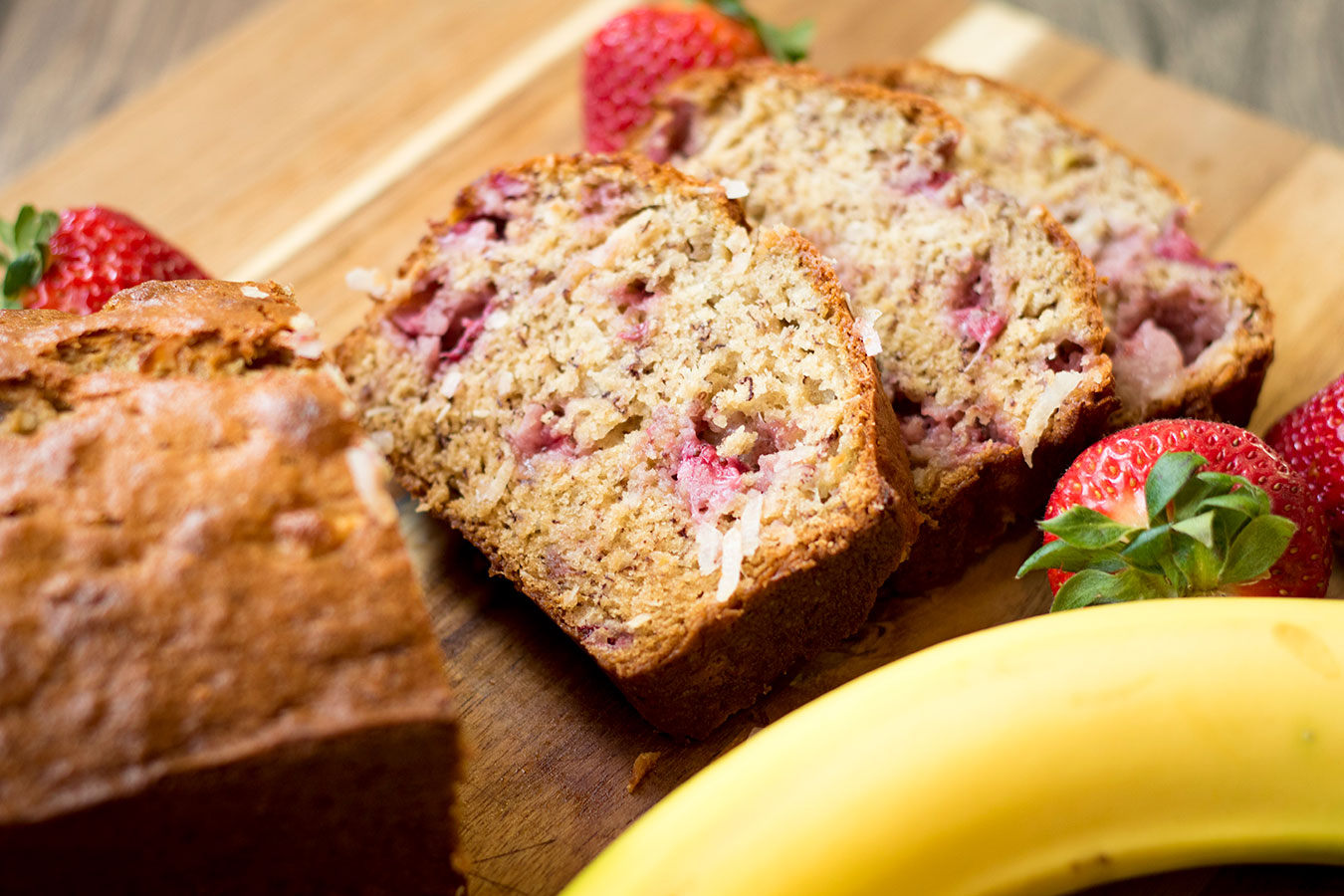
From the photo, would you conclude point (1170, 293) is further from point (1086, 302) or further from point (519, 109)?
point (519, 109)

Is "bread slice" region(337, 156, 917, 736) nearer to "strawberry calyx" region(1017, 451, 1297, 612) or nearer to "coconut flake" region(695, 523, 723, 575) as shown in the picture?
"coconut flake" region(695, 523, 723, 575)

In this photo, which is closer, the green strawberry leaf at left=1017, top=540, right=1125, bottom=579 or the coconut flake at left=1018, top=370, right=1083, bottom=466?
the green strawberry leaf at left=1017, top=540, right=1125, bottom=579

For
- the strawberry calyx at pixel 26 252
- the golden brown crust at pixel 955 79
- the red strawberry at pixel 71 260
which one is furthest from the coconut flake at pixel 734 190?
the strawberry calyx at pixel 26 252

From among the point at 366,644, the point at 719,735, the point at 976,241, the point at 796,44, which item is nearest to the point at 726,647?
the point at 719,735

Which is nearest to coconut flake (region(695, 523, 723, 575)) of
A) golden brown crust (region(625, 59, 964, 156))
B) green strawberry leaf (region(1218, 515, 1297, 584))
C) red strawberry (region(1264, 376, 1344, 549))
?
green strawberry leaf (region(1218, 515, 1297, 584))

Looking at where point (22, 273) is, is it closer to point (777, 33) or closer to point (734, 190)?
point (734, 190)

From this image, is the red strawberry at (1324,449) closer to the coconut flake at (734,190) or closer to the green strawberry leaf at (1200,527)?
the green strawberry leaf at (1200,527)

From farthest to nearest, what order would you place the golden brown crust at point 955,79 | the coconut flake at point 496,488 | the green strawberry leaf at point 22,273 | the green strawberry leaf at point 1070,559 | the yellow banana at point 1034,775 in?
1. the golden brown crust at point 955,79
2. the green strawberry leaf at point 22,273
3. the coconut flake at point 496,488
4. the green strawberry leaf at point 1070,559
5. the yellow banana at point 1034,775
